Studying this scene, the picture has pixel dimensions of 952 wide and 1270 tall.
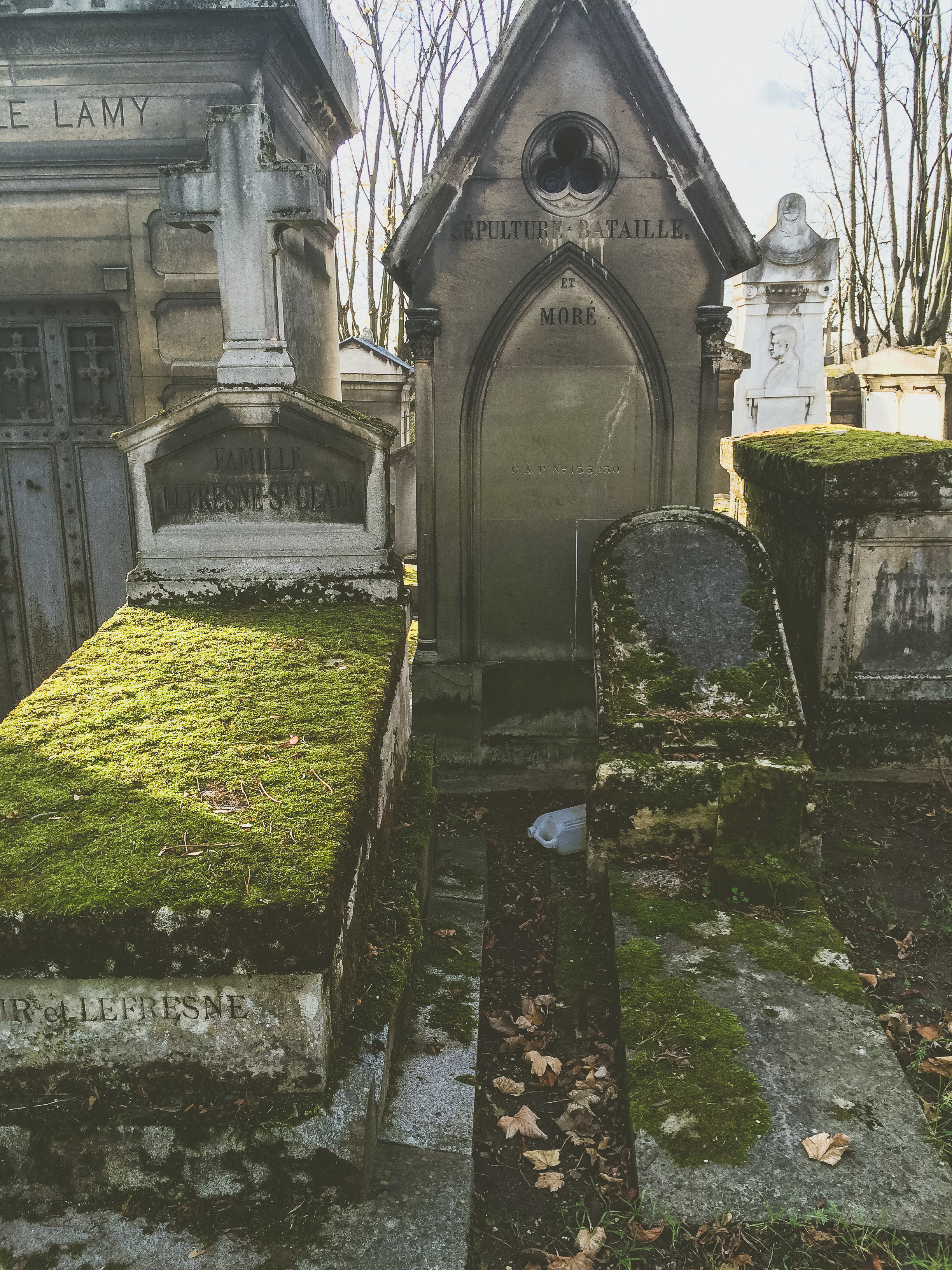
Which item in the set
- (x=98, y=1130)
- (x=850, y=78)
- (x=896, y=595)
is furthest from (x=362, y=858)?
(x=850, y=78)

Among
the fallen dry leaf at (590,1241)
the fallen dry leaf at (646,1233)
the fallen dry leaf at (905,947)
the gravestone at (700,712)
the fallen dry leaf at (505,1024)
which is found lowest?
the fallen dry leaf at (505,1024)

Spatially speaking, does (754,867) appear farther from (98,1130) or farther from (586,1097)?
(98,1130)

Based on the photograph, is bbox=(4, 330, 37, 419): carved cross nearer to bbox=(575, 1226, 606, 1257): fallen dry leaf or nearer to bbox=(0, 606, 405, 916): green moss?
bbox=(0, 606, 405, 916): green moss

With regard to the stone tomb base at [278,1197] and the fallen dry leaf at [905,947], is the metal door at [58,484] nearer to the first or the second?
the stone tomb base at [278,1197]

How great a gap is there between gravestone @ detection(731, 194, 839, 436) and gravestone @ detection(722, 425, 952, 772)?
7337 millimetres

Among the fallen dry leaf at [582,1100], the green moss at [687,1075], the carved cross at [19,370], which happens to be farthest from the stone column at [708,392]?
the carved cross at [19,370]

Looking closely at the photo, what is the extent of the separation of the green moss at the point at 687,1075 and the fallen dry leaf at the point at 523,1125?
1.21 feet

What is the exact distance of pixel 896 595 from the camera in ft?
17.4

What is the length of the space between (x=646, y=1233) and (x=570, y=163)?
17.1 feet

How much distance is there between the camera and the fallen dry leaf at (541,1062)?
10.4ft

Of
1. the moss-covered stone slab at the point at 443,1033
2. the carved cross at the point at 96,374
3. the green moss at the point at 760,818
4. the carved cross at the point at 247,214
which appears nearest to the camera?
the moss-covered stone slab at the point at 443,1033

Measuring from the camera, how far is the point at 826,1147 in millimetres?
2480

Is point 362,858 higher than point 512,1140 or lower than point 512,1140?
higher

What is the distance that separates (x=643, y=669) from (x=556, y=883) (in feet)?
3.67
